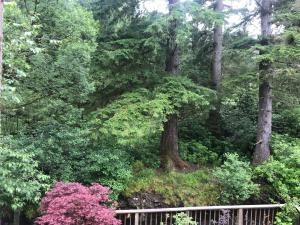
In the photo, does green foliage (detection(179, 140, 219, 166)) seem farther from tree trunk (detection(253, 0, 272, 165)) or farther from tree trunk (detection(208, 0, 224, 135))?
tree trunk (detection(208, 0, 224, 135))

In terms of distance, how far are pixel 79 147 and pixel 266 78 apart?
16.3 ft

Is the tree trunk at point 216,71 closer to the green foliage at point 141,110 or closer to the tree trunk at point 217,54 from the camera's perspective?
the tree trunk at point 217,54

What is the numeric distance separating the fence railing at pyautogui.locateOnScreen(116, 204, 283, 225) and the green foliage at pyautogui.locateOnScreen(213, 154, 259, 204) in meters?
0.29

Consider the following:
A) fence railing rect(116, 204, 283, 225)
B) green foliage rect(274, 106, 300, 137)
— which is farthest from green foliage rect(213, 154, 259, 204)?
green foliage rect(274, 106, 300, 137)

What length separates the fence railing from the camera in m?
7.64

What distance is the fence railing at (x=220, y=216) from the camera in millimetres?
7641

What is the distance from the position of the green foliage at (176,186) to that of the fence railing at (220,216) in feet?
1.03

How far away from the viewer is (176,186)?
862 centimetres

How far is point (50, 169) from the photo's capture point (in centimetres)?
789

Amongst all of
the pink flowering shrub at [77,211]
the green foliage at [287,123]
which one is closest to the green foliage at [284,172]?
the green foliage at [287,123]

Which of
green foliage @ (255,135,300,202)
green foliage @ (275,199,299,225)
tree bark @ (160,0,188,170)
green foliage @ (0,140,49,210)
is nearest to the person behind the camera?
green foliage @ (0,140,49,210)

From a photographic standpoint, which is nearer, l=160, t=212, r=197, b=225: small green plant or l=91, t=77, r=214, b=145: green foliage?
l=160, t=212, r=197, b=225: small green plant

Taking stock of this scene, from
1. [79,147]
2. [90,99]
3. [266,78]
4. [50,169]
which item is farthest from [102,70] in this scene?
[266,78]

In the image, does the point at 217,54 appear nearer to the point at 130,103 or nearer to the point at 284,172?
the point at 284,172
